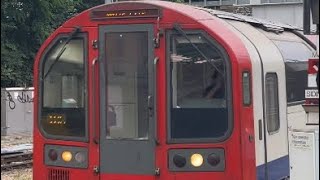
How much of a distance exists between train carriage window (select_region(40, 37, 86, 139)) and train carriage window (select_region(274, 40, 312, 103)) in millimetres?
2524

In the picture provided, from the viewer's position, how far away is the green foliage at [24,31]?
970 inches

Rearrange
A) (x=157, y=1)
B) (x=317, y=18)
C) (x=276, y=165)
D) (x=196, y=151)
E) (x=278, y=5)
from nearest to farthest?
(x=317, y=18), (x=196, y=151), (x=157, y=1), (x=276, y=165), (x=278, y=5)

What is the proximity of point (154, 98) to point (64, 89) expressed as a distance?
1091mm

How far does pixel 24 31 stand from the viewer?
2619cm

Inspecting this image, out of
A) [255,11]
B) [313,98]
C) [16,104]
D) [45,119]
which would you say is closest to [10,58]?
[16,104]

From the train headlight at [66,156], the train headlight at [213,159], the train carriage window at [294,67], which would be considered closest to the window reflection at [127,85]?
the train headlight at [66,156]

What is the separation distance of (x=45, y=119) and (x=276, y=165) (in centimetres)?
265

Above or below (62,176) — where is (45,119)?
above

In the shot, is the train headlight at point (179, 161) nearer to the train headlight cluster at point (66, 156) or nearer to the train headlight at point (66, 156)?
the train headlight cluster at point (66, 156)

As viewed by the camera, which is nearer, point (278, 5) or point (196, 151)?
point (196, 151)

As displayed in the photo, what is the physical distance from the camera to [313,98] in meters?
5.39

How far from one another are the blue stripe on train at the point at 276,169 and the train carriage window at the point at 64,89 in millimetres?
1894

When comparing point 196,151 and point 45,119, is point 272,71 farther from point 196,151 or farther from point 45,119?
point 45,119

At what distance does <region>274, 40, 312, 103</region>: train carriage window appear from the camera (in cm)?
764
